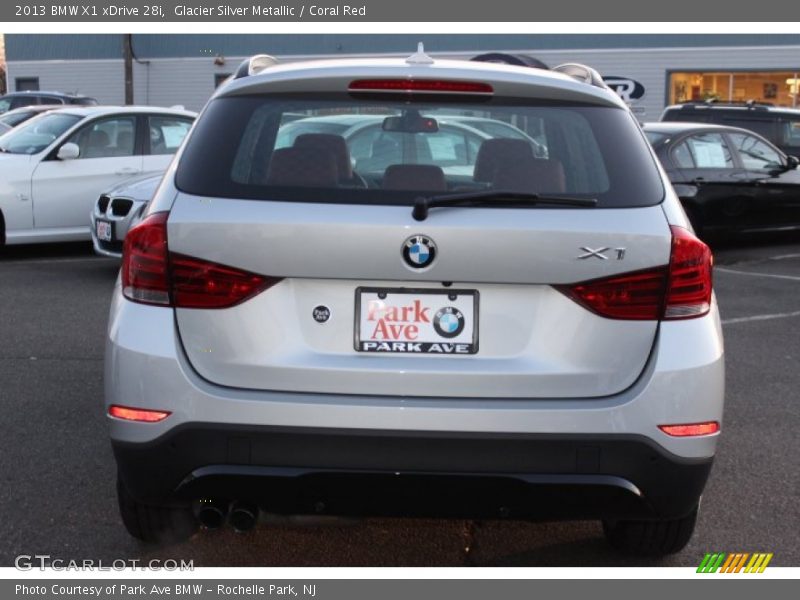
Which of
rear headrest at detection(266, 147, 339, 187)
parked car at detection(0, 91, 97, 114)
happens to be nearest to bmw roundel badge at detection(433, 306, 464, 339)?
rear headrest at detection(266, 147, 339, 187)

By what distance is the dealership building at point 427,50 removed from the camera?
1281 inches

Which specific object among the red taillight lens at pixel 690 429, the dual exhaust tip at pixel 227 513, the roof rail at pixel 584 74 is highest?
the roof rail at pixel 584 74

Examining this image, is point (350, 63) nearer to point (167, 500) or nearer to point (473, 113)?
point (473, 113)

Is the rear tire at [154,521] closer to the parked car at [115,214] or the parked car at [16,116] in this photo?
the parked car at [115,214]

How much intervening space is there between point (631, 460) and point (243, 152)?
1.43 metres

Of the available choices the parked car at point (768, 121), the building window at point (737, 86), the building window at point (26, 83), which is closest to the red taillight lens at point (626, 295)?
the parked car at point (768, 121)

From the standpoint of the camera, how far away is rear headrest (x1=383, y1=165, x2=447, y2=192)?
10.9 feet

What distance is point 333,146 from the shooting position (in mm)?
3582

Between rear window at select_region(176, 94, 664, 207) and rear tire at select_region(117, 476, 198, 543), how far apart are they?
1121mm

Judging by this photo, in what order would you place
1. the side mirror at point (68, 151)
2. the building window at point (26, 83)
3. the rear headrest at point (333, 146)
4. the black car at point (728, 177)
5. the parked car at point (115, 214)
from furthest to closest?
the building window at point (26, 83)
the black car at point (728, 177)
the side mirror at point (68, 151)
the parked car at point (115, 214)
the rear headrest at point (333, 146)

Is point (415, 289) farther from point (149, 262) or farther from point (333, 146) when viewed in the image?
point (149, 262)

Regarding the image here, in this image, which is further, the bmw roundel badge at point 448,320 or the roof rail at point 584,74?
the roof rail at point 584,74

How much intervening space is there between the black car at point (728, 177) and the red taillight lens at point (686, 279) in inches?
364

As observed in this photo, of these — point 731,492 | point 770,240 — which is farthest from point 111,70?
point 731,492
